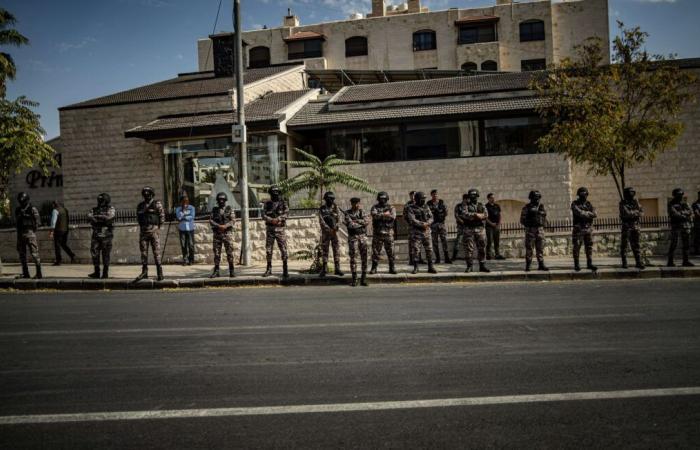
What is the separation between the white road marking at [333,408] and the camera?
3.93 meters

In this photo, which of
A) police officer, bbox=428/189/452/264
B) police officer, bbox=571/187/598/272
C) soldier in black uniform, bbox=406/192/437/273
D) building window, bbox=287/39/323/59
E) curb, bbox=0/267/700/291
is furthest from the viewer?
building window, bbox=287/39/323/59

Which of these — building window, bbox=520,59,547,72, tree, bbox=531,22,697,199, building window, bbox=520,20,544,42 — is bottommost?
tree, bbox=531,22,697,199

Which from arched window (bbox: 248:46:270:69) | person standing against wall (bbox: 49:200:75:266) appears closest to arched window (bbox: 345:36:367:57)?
arched window (bbox: 248:46:270:69)

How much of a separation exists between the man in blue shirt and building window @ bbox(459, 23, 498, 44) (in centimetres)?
3334

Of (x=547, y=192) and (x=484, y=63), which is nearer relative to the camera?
(x=547, y=192)

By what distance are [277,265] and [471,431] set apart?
477 inches

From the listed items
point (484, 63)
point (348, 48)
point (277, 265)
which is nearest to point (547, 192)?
point (277, 265)

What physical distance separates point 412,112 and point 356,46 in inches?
988

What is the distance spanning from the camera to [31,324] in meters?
7.61

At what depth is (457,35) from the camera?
42.8m

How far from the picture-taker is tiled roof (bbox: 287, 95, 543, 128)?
21.0 m

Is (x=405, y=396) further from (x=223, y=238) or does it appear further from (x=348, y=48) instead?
(x=348, y=48)

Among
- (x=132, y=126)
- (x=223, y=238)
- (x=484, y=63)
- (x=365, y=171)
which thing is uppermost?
(x=484, y=63)

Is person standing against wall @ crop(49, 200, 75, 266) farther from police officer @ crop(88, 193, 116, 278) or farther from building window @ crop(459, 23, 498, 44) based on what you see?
building window @ crop(459, 23, 498, 44)
